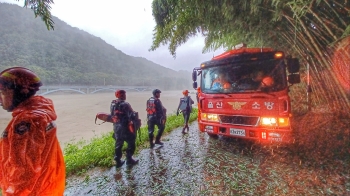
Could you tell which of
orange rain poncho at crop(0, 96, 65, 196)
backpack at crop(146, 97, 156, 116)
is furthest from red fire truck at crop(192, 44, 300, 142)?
orange rain poncho at crop(0, 96, 65, 196)

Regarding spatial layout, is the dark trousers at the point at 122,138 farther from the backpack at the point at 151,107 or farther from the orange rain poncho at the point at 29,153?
the orange rain poncho at the point at 29,153

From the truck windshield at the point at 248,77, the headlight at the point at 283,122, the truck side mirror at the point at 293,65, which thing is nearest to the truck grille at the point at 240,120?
the headlight at the point at 283,122

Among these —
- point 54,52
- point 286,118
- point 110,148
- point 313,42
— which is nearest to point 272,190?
point 286,118

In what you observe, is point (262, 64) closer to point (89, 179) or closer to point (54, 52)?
point (89, 179)

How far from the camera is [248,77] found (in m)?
3.81

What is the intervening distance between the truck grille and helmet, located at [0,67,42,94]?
3.69 meters

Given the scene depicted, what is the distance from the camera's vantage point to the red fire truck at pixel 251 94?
3.43m

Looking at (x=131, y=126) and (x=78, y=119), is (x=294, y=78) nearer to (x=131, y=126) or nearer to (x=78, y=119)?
(x=131, y=126)

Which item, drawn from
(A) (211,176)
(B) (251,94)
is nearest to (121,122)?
(A) (211,176)

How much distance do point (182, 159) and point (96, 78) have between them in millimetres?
49157

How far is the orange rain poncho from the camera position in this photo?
3.34 ft

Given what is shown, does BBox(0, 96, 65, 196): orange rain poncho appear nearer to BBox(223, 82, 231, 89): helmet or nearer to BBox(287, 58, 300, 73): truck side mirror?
BBox(223, 82, 231, 89): helmet

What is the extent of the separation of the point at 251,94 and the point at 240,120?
0.65 m

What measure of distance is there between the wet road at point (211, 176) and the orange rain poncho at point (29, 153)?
1815mm
